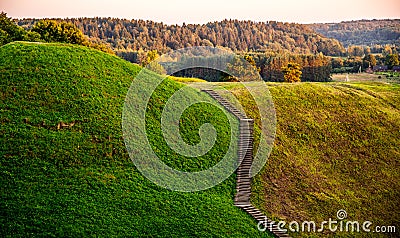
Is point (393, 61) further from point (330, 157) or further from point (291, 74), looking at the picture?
point (330, 157)

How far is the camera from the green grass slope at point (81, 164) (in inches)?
707

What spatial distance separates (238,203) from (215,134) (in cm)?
493

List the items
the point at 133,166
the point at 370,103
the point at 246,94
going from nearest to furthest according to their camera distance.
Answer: the point at 133,166 → the point at 246,94 → the point at 370,103

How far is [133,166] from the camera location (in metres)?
21.4

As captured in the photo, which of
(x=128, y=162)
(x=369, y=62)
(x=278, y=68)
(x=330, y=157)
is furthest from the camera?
(x=369, y=62)

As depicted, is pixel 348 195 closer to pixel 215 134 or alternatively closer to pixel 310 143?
pixel 310 143

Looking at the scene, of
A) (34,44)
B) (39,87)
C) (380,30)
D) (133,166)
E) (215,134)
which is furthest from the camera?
(380,30)

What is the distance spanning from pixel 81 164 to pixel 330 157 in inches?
586

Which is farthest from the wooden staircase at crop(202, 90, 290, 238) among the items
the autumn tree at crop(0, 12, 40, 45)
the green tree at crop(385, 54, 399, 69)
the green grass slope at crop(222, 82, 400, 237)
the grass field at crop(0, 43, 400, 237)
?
the green tree at crop(385, 54, 399, 69)

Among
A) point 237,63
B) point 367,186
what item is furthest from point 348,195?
point 237,63

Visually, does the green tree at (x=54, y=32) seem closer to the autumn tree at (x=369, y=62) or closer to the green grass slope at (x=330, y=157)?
the green grass slope at (x=330, y=157)

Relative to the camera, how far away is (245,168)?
78.9 feet

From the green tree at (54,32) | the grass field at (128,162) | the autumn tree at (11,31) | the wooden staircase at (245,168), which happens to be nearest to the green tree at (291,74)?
the grass field at (128,162)

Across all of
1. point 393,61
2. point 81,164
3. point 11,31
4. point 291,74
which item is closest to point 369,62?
point 393,61
